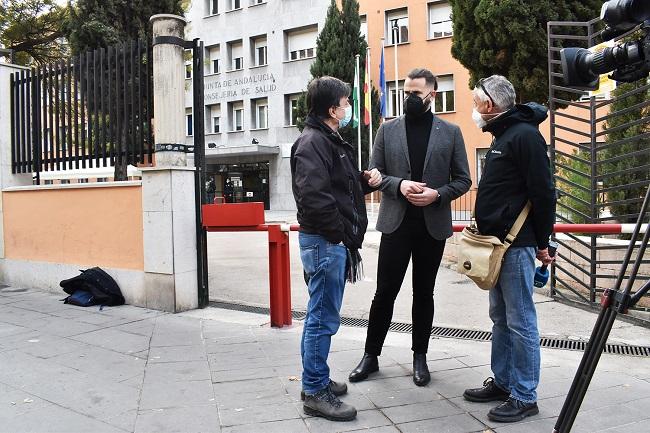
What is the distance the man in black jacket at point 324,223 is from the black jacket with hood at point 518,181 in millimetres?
774

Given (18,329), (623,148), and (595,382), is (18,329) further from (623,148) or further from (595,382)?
(623,148)

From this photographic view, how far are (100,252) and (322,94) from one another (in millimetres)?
4538

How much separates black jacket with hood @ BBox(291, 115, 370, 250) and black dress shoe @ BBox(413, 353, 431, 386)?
3.29 feet

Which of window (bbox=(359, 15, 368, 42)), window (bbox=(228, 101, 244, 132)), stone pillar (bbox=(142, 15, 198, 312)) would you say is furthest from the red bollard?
window (bbox=(228, 101, 244, 132))

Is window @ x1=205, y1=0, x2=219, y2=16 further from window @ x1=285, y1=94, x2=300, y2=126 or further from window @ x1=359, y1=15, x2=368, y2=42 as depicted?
window @ x1=359, y1=15, x2=368, y2=42

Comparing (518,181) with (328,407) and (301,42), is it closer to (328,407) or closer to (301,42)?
(328,407)

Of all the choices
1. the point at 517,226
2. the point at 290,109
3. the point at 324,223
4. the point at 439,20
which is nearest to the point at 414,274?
the point at 517,226

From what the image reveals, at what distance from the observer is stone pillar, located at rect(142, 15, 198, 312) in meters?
6.03

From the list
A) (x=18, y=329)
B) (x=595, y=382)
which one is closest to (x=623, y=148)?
(x=595, y=382)

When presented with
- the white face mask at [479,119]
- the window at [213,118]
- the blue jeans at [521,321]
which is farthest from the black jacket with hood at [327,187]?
the window at [213,118]

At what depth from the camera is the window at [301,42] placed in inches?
1169

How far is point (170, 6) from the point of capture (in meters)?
10.8

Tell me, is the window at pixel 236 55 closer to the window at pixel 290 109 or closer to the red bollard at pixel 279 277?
the window at pixel 290 109

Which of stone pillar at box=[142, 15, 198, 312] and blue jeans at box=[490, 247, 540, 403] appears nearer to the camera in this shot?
blue jeans at box=[490, 247, 540, 403]
